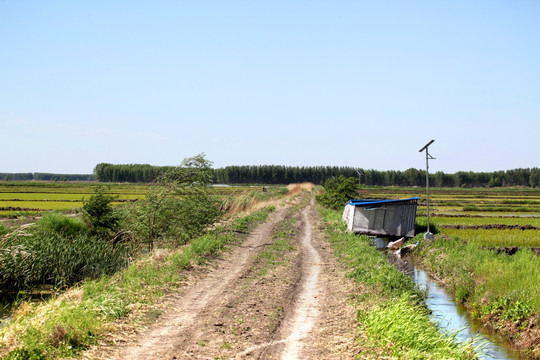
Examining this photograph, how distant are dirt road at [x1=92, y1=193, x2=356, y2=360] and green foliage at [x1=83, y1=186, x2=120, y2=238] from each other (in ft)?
39.8

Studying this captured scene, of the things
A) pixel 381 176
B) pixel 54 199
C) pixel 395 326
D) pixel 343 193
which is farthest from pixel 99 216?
pixel 381 176

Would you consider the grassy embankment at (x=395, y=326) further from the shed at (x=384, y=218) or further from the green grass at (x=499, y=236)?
the green grass at (x=499, y=236)

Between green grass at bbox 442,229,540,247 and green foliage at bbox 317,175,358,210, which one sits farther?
green foliage at bbox 317,175,358,210

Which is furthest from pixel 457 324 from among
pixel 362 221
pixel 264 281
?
pixel 362 221

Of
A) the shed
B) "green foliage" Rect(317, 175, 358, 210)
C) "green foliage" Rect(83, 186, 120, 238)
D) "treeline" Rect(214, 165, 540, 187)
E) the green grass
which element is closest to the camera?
the green grass

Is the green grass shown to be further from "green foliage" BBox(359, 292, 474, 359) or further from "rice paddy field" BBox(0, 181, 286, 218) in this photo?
"green foliage" BBox(359, 292, 474, 359)

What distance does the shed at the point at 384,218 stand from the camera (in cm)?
2781

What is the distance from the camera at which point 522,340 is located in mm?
10414

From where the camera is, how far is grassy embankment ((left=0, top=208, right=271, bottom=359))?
23.3ft

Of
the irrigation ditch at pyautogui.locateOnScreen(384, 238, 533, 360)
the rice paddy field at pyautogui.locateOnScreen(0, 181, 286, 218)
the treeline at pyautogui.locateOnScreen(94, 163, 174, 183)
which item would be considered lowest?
the irrigation ditch at pyautogui.locateOnScreen(384, 238, 533, 360)

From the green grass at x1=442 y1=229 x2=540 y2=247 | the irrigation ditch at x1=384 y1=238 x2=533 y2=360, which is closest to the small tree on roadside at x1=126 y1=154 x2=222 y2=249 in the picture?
the irrigation ditch at x1=384 y1=238 x2=533 y2=360

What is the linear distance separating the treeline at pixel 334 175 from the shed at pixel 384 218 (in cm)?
14243

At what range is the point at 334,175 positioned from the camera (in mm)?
181500

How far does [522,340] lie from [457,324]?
5.67ft
